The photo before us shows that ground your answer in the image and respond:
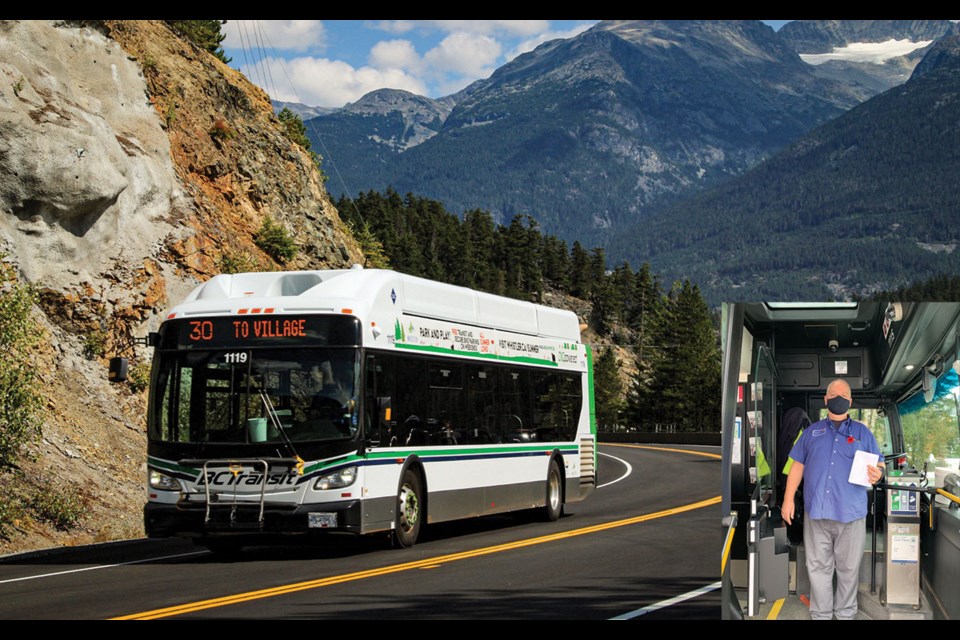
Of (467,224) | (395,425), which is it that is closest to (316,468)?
(395,425)

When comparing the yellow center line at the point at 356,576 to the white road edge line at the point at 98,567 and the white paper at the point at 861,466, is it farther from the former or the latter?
the white paper at the point at 861,466

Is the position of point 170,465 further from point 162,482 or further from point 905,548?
point 905,548

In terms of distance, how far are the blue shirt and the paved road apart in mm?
2986

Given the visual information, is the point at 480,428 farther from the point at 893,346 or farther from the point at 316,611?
the point at 893,346

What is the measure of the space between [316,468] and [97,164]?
755 inches

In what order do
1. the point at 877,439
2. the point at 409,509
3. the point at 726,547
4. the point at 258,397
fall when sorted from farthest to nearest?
1. the point at 409,509
2. the point at 258,397
3. the point at 877,439
4. the point at 726,547

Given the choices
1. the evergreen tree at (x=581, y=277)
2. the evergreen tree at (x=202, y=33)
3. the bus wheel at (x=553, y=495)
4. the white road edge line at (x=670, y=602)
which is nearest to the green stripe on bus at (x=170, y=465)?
the white road edge line at (x=670, y=602)

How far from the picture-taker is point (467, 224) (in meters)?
181

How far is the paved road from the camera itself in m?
12.1

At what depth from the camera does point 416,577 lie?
48.1 feet

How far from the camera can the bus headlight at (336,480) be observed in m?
16.5

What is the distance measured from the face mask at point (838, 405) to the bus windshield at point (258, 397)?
8.74 m

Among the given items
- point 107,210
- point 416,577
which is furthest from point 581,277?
point 416,577

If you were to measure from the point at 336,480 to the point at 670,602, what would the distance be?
5242 mm
